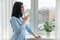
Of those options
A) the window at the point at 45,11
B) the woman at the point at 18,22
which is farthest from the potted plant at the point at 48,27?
the woman at the point at 18,22

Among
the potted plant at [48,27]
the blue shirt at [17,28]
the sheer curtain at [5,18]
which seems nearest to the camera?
the blue shirt at [17,28]

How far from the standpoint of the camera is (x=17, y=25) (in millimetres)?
2115

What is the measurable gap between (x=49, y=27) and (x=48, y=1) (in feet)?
1.55

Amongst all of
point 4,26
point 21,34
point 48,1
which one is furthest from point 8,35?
point 48,1

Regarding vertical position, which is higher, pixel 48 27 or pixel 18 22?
pixel 18 22

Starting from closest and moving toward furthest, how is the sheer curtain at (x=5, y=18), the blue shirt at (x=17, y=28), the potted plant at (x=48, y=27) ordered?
1. the blue shirt at (x=17, y=28)
2. the sheer curtain at (x=5, y=18)
3. the potted plant at (x=48, y=27)

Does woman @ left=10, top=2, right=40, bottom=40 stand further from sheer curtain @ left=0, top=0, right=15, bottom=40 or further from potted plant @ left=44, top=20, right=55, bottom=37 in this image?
potted plant @ left=44, top=20, right=55, bottom=37

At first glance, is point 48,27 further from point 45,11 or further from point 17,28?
point 17,28

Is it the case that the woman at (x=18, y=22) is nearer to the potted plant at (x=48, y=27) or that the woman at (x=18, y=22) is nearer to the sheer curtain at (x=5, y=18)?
the sheer curtain at (x=5, y=18)

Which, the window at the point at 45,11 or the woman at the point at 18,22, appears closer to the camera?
the woman at the point at 18,22

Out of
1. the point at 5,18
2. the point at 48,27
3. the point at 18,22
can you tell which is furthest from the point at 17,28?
the point at 48,27

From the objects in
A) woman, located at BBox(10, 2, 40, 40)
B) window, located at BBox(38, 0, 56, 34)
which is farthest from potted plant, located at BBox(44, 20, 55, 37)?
woman, located at BBox(10, 2, 40, 40)

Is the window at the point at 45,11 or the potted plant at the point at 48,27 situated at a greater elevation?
the window at the point at 45,11

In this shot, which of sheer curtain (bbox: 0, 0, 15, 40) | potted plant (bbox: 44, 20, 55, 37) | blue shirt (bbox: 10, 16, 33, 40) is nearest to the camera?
blue shirt (bbox: 10, 16, 33, 40)
